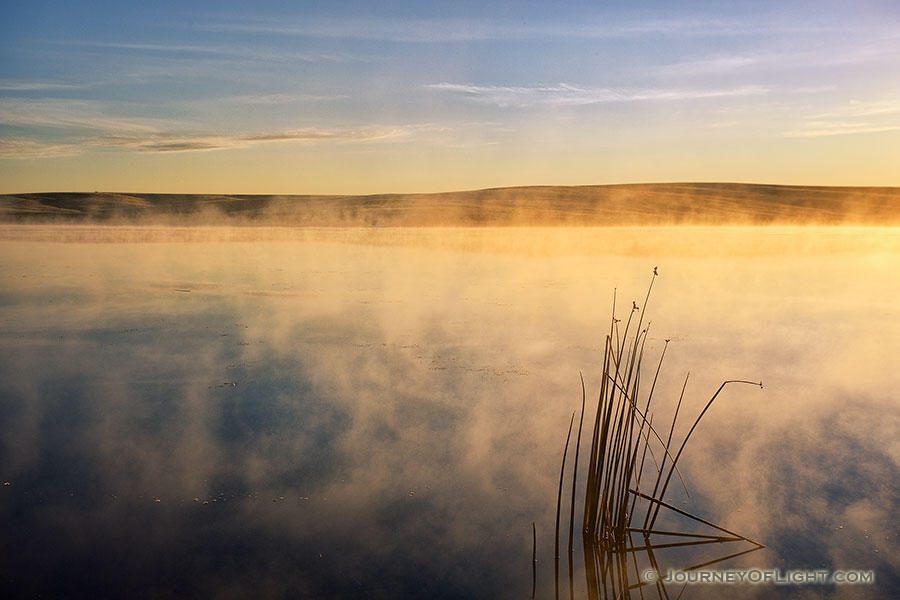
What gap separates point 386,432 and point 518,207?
30602 millimetres

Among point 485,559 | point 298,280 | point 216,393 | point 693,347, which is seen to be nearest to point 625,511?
point 485,559

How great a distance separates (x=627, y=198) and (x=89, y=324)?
102 ft

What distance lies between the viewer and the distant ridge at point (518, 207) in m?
28.1

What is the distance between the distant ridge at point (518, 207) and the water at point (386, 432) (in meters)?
18.1

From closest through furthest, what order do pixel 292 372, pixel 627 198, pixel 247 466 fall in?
pixel 247 466, pixel 292 372, pixel 627 198

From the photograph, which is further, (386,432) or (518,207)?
(518,207)

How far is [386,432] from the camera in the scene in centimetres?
419

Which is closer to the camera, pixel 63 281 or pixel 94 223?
pixel 63 281

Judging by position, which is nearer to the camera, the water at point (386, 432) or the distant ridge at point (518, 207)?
the water at point (386, 432)

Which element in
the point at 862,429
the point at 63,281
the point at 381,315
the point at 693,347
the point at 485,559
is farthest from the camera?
the point at 63,281

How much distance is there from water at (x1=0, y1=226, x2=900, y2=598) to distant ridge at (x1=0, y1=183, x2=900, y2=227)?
18100 millimetres

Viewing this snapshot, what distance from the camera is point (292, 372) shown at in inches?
209

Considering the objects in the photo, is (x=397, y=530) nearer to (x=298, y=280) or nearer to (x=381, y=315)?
(x=381, y=315)

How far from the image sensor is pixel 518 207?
113ft
